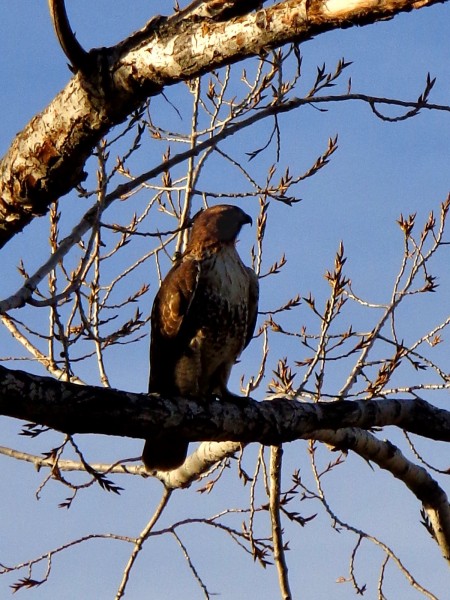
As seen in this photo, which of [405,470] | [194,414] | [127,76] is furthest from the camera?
[405,470]

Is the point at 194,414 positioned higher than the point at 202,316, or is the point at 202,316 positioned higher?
the point at 202,316

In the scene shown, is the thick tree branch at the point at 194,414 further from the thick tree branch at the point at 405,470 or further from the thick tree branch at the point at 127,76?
the thick tree branch at the point at 127,76

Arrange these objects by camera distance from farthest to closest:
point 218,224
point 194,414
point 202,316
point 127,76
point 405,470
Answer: point 218,224, point 202,316, point 405,470, point 194,414, point 127,76

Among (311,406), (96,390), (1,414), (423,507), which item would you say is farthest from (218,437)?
(423,507)

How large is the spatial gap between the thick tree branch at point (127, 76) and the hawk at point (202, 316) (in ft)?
4.98

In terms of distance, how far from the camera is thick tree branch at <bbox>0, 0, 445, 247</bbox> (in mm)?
2658

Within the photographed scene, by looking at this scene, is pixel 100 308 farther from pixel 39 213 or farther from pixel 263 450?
pixel 39 213

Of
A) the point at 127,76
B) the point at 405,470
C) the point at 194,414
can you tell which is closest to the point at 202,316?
the point at 405,470

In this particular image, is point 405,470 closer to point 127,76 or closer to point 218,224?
point 218,224

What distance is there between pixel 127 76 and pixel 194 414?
1.23 m

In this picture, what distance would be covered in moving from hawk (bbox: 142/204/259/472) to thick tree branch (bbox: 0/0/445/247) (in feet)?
4.98

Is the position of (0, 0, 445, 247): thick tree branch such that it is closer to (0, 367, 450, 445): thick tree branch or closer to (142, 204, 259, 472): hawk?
(0, 367, 450, 445): thick tree branch

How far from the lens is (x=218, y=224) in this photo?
5277mm

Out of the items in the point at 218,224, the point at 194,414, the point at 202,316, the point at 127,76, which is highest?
the point at 218,224
